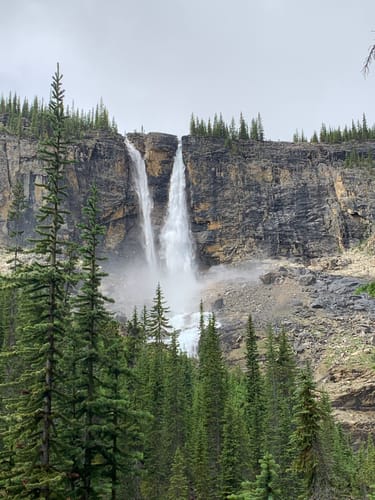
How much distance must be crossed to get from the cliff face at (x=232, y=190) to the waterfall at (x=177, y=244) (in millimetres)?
1615

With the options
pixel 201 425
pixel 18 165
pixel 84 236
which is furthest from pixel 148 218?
pixel 84 236

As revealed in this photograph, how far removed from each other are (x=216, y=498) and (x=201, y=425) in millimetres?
6250

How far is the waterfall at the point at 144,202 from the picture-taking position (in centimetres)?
10444

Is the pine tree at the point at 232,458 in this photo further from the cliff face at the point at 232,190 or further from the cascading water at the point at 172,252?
Answer: the cliff face at the point at 232,190

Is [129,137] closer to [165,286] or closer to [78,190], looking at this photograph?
[78,190]

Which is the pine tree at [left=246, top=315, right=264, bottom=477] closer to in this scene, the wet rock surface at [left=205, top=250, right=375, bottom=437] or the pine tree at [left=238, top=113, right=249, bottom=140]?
the wet rock surface at [left=205, top=250, right=375, bottom=437]

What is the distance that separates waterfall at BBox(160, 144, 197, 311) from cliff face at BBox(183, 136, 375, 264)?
6.87ft

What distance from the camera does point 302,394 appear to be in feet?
58.8

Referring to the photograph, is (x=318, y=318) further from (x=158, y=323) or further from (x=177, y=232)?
(x=177, y=232)

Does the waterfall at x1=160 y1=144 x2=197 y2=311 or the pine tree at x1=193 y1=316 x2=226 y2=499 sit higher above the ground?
the waterfall at x1=160 y1=144 x2=197 y2=311

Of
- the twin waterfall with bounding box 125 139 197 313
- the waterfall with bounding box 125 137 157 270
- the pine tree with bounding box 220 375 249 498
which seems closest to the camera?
the pine tree with bounding box 220 375 249 498

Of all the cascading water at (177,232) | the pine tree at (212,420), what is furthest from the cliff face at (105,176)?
the pine tree at (212,420)

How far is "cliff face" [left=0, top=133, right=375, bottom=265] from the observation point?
10206cm

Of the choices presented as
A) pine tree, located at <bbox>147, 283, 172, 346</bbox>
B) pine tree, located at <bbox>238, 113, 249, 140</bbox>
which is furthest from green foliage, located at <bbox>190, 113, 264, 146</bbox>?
pine tree, located at <bbox>147, 283, 172, 346</bbox>
